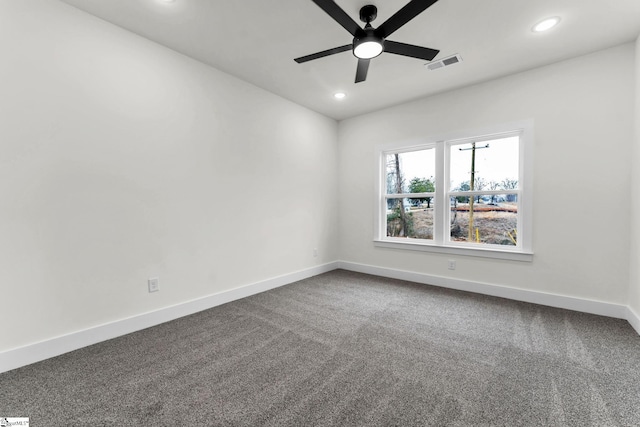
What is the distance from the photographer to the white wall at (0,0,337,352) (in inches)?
75.9

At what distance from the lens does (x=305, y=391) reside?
164cm

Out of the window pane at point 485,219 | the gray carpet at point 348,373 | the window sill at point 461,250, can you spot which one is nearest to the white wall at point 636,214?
the gray carpet at point 348,373

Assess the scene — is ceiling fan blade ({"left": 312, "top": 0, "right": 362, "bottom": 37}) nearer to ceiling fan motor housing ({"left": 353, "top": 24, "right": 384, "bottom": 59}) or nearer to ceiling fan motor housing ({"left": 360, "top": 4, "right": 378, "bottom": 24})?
ceiling fan motor housing ({"left": 353, "top": 24, "right": 384, "bottom": 59})

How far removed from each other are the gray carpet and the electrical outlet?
36 cm

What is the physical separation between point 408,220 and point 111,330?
387cm

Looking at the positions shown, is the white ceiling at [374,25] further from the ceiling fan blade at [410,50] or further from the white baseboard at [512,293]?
the white baseboard at [512,293]

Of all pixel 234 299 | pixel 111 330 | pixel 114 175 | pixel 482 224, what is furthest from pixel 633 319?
pixel 114 175

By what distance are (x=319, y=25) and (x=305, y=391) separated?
9.23ft

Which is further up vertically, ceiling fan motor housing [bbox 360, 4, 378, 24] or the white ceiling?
the white ceiling

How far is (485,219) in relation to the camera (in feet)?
11.6

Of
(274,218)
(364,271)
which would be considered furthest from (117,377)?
(364,271)

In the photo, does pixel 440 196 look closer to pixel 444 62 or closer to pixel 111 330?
pixel 444 62

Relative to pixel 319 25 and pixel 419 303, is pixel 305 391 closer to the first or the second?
pixel 419 303

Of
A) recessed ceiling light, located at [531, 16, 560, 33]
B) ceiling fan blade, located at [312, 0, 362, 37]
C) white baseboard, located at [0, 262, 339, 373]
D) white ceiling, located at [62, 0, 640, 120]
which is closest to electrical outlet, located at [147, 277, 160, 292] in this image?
white baseboard, located at [0, 262, 339, 373]
